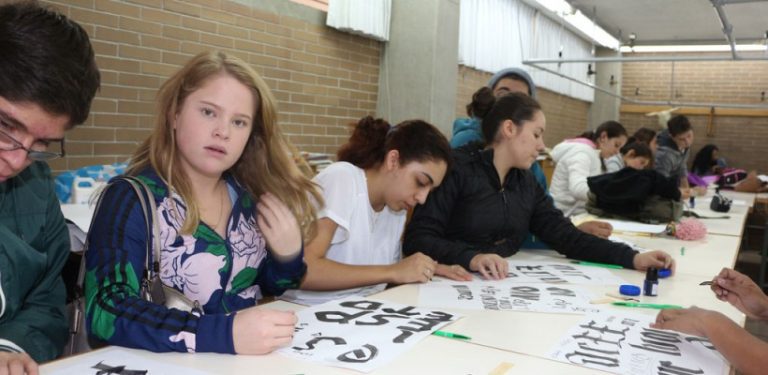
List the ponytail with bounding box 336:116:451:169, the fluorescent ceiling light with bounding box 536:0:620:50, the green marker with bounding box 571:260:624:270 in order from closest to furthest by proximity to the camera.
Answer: the ponytail with bounding box 336:116:451:169, the green marker with bounding box 571:260:624:270, the fluorescent ceiling light with bounding box 536:0:620:50

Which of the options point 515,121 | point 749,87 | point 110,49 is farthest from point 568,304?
point 749,87

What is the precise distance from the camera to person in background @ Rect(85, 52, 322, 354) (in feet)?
4.01

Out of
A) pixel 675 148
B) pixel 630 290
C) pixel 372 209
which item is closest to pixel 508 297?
pixel 630 290

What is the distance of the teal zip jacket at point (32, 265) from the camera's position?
1.35 meters

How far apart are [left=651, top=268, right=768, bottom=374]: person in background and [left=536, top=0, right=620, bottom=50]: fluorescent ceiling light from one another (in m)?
4.29

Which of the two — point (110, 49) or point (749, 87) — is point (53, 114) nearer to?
point (110, 49)

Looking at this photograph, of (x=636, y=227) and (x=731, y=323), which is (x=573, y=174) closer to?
(x=636, y=227)

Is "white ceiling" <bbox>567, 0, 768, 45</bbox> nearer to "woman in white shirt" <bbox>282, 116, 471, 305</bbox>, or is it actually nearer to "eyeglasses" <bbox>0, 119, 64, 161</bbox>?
"woman in white shirt" <bbox>282, 116, 471, 305</bbox>

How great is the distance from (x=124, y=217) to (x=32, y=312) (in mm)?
333

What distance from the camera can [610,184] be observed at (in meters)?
3.80

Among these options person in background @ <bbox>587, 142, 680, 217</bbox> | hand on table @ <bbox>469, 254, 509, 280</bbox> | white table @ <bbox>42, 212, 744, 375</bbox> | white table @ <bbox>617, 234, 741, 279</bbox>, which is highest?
person in background @ <bbox>587, 142, 680, 217</bbox>

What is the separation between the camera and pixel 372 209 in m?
2.21

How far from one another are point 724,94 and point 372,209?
11429 millimetres

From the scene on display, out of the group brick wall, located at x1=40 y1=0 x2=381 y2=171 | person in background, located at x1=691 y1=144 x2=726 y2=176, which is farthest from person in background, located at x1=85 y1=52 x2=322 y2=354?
person in background, located at x1=691 y1=144 x2=726 y2=176
